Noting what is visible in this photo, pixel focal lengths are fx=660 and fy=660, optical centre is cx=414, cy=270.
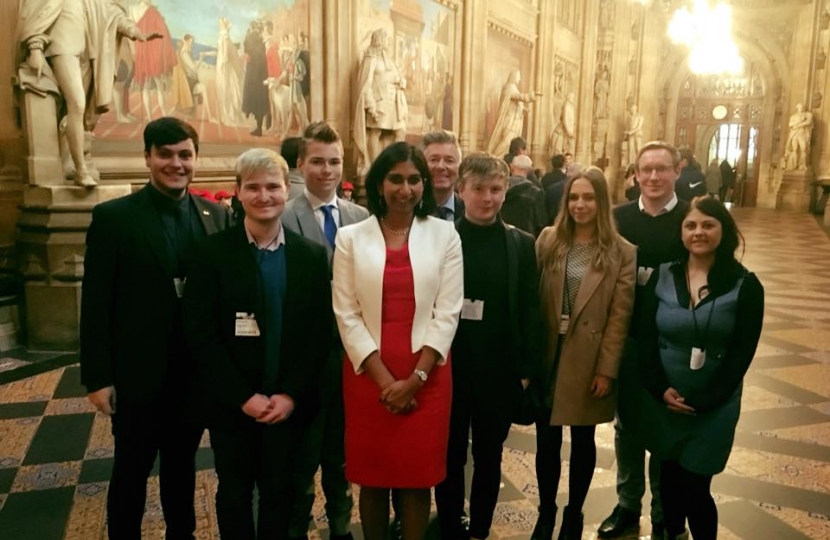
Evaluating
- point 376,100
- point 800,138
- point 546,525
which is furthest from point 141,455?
point 800,138

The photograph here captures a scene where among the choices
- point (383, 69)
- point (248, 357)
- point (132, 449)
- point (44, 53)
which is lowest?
point (132, 449)

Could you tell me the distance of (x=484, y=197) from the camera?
2.71 m

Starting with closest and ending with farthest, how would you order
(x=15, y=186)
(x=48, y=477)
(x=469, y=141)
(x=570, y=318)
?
(x=570, y=318) < (x=48, y=477) < (x=15, y=186) < (x=469, y=141)

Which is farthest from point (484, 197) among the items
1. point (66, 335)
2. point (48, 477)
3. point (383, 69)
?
Result: point (383, 69)

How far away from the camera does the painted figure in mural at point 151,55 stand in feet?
23.3

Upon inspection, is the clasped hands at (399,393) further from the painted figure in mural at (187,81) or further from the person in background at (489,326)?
the painted figure in mural at (187,81)

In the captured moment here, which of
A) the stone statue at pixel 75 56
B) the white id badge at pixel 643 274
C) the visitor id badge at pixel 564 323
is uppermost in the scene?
the stone statue at pixel 75 56

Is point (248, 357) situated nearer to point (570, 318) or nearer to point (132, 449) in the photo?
point (132, 449)

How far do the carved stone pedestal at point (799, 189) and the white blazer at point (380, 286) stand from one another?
79.2 feet

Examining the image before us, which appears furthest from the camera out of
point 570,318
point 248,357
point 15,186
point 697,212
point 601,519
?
point 15,186

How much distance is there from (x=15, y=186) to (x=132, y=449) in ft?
16.0

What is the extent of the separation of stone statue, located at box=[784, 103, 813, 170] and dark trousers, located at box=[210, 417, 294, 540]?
24976 millimetres

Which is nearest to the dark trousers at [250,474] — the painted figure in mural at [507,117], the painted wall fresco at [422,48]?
the painted wall fresco at [422,48]

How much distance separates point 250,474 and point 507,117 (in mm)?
14643
